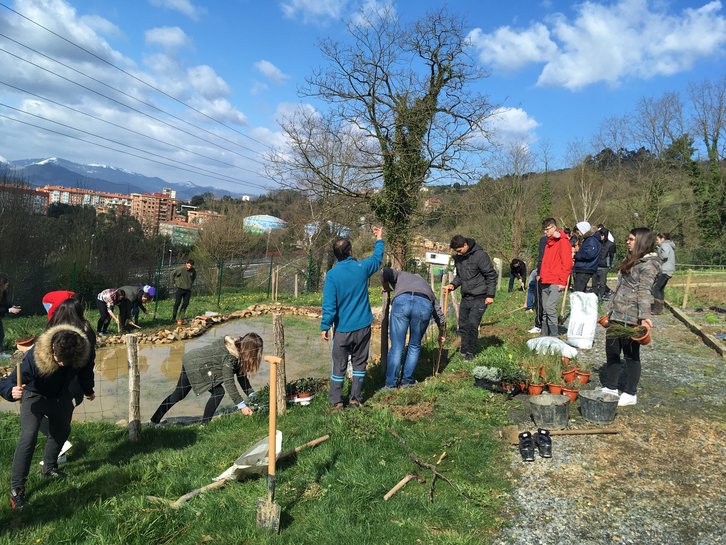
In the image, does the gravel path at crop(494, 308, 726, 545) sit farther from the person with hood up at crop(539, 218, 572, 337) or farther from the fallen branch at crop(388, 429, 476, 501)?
the person with hood up at crop(539, 218, 572, 337)

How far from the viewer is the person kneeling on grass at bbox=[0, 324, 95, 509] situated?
3.74m

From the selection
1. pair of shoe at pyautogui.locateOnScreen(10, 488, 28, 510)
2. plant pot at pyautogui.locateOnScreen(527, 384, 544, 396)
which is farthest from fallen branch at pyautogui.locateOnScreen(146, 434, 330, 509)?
plant pot at pyautogui.locateOnScreen(527, 384, 544, 396)

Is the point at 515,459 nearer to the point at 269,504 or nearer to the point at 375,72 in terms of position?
the point at 269,504

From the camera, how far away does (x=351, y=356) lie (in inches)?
208

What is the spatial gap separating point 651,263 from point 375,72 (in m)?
12.9

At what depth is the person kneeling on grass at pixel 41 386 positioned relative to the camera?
3.74 metres

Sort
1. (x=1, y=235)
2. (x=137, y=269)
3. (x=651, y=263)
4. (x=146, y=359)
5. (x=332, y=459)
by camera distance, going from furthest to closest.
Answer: (x=137, y=269) < (x=1, y=235) < (x=146, y=359) < (x=651, y=263) < (x=332, y=459)

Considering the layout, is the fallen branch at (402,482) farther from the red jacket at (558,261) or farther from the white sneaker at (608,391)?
the red jacket at (558,261)

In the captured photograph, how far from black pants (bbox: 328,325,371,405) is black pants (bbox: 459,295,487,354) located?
2.05m

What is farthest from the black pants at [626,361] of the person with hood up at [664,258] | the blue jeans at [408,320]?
the person with hood up at [664,258]

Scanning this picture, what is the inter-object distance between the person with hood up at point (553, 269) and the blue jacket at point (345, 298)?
351 cm

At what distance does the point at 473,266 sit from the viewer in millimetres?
6555

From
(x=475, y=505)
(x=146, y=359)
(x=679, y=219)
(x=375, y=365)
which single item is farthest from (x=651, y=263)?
(x=679, y=219)

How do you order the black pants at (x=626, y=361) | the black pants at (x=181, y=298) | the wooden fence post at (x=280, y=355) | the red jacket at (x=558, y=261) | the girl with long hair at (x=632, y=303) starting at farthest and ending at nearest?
the black pants at (x=181, y=298), the red jacket at (x=558, y=261), the wooden fence post at (x=280, y=355), the black pants at (x=626, y=361), the girl with long hair at (x=632, y=303)
